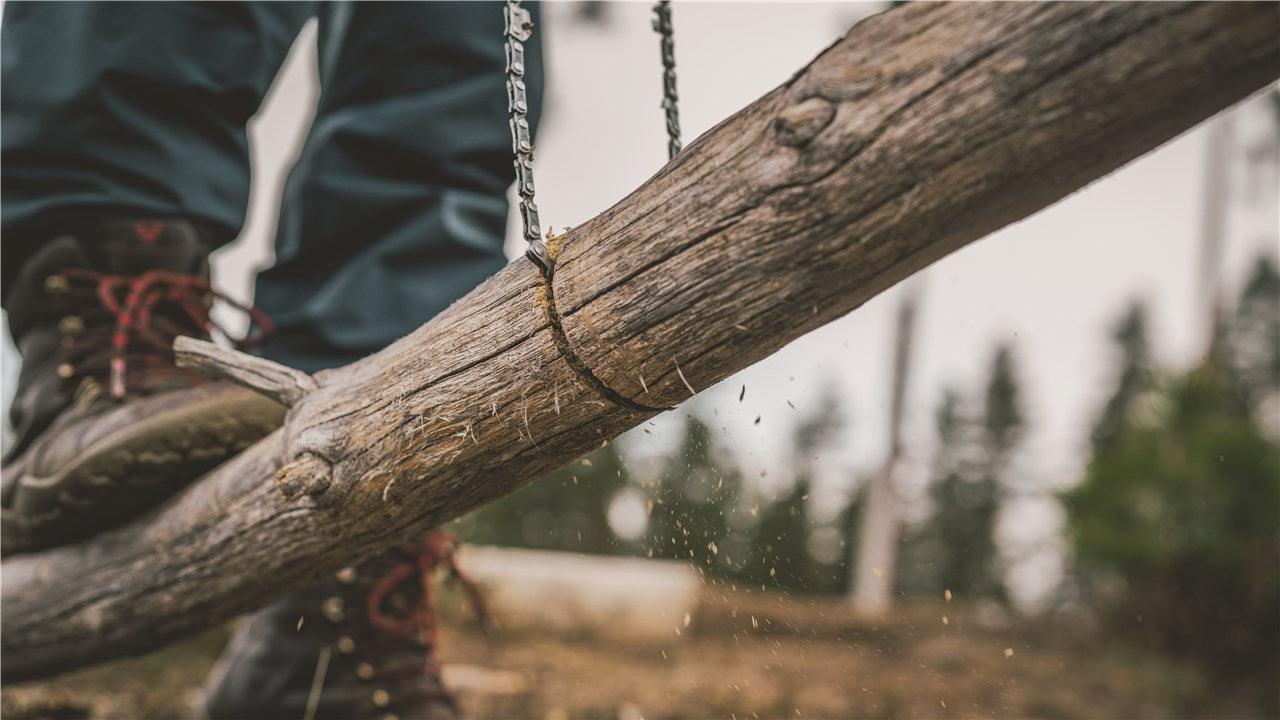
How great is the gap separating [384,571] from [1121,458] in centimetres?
791

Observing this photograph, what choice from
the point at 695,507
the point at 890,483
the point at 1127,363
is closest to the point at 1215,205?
the point at 890,483

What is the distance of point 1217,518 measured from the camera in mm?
6934

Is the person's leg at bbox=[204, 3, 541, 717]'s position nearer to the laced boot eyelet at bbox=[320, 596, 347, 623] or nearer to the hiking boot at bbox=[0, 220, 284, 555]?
the laced boot eyelet at bbox=[320, 596, 347, 623]

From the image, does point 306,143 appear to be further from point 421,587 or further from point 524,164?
point 524,164

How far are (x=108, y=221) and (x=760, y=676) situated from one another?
325cm

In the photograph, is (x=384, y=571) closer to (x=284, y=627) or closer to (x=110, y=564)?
(x=284, y=627)

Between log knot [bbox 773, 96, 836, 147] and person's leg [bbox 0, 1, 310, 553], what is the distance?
0.98 metres

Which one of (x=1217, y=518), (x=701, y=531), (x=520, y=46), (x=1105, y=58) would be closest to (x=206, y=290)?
(x=520, y=46)

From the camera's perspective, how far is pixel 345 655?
1593 mm

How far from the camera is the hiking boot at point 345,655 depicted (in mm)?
1570

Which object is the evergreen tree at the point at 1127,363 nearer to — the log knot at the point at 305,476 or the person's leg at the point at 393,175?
the person's leg at the point at 393,175

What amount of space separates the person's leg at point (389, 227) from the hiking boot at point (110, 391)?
0.19 metres

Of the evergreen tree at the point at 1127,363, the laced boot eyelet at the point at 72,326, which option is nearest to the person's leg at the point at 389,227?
the laced boot eyelet at the point at 72,326

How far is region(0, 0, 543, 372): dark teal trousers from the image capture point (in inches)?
56.4
